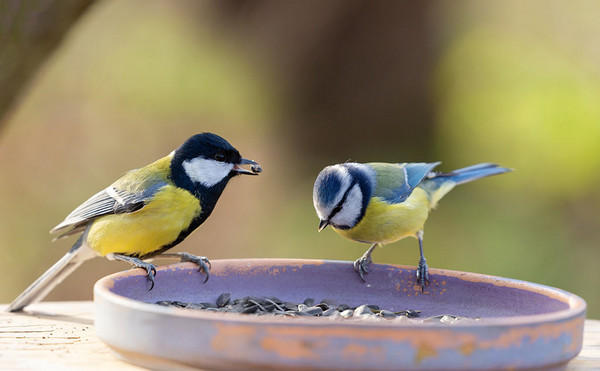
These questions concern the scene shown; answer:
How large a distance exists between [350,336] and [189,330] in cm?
34

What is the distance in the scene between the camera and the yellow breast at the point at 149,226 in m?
2.64

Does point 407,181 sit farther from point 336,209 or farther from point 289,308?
point 289,308

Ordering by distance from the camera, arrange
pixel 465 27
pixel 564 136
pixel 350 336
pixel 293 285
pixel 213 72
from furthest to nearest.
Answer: pixel 213 72 → pixel 465 27 → pixel 564 136 → pixel 293 285 → pixel 350 336

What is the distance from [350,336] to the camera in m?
1.41

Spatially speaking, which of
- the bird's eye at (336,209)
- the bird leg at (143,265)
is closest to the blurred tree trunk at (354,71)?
the bird's eye at (336,209)

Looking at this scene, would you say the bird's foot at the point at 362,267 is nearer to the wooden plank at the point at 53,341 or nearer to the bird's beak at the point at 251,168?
the bird's beak at the point at 251,168

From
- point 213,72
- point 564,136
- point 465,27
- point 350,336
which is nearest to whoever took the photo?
point 350,336

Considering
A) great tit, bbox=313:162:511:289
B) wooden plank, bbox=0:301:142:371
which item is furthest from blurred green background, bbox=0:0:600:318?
wooden plank, bbox=0:301:142:371

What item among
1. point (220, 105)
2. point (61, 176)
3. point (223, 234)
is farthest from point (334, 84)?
point (61, 176)

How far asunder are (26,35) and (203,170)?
3.19 ft

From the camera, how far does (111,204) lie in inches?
107

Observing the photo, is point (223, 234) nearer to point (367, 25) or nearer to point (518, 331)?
point (367, 25)

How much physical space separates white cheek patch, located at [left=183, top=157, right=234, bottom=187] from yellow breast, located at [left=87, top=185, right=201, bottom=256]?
3.7 inches

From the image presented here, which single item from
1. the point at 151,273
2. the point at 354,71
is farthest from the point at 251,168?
the point at 354,71
